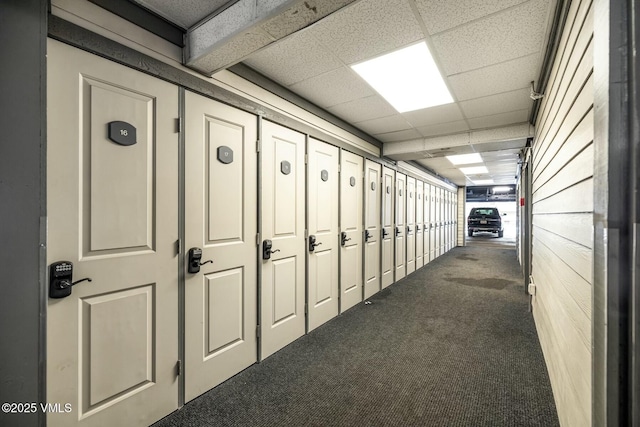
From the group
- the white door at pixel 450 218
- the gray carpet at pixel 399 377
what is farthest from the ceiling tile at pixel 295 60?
the white door at pixel 450 218

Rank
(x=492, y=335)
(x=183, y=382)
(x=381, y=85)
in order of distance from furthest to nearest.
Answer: (x=492, y=335), (x=381, y=85), (x=183, y=382)

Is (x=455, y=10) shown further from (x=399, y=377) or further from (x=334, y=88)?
(x=399, y=377)

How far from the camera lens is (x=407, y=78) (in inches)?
102

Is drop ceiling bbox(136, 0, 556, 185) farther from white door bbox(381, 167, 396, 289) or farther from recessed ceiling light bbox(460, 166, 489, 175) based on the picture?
recessed ceiling light bbox(460, 166, 489, 175)

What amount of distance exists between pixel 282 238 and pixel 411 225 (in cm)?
422

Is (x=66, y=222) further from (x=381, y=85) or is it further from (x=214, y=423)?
(x=381, y=85)

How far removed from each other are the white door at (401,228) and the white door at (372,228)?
0.88 meters

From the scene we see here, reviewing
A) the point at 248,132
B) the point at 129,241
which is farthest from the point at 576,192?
the point at 129,241

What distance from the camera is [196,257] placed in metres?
2.01

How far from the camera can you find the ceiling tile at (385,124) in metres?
3.74

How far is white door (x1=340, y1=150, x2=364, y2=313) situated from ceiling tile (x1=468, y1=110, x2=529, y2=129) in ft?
5.29

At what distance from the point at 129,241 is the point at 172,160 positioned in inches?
22.9

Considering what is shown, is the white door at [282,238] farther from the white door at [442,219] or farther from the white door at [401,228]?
the white door at [442,219]

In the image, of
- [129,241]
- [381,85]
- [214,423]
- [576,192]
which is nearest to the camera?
[576,192]
